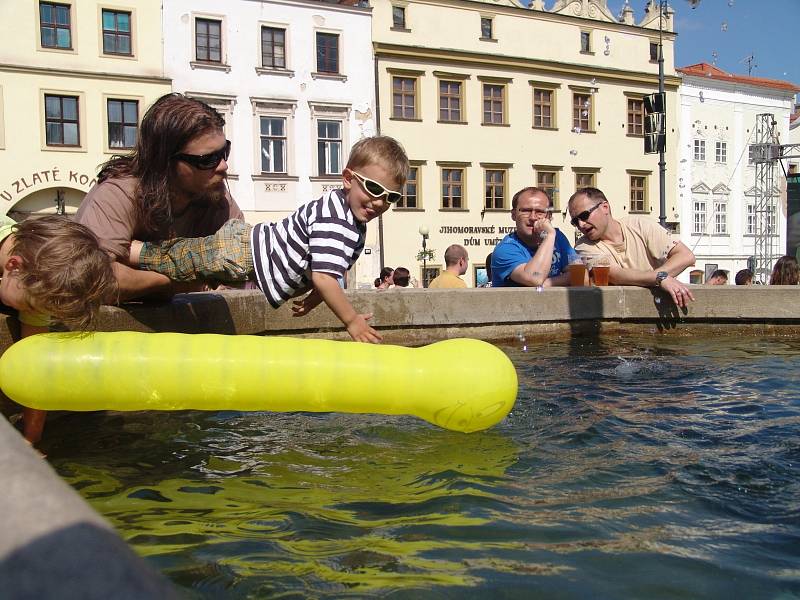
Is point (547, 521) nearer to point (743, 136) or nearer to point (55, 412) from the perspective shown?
point (55, 412)

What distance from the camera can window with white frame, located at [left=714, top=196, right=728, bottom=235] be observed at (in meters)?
35.2

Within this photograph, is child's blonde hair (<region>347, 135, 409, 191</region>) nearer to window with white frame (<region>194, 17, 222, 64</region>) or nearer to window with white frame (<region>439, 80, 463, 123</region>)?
window with white frame (<region>194, 17, 222, 64</region>)

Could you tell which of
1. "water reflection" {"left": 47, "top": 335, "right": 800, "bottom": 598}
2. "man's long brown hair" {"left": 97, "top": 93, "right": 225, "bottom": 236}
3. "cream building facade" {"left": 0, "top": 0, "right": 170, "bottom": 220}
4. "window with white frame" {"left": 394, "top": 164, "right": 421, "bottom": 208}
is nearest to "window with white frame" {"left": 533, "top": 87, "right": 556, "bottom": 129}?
"window with white frame" {"left": 394, "top": 164, "right": 421, "bottom": 208}

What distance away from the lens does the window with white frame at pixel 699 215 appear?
34719mm

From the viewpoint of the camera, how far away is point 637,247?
279 inches

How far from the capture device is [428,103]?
28.6 m

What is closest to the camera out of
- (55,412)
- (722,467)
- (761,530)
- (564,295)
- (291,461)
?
(761,530)

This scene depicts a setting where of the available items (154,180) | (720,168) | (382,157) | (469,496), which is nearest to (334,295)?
(382,157)

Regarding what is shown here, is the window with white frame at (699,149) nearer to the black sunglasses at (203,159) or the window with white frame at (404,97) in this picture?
the window with white frame at (404,97)

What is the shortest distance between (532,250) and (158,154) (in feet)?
13.0

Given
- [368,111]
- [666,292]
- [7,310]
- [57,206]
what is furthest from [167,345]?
[368,111]

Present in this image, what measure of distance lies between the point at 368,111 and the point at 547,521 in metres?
26.0

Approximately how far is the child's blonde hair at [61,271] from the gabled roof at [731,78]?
Answer: 35.3 m

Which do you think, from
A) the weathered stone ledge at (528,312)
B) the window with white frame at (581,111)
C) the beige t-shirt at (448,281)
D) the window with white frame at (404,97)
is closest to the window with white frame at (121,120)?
the window with white frame at (404,97)
